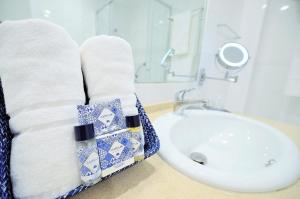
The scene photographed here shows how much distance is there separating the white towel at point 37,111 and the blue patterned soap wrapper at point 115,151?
0.14 ft

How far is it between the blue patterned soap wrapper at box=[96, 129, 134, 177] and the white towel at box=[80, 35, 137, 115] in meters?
0.05

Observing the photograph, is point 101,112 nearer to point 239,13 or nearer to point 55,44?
point 55,44

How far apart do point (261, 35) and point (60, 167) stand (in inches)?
74.1

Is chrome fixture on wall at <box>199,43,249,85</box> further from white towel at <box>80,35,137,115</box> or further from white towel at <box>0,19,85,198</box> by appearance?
white towel at <box>0,19,85,198</box>

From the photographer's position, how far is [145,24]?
3.07 feet

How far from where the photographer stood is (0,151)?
0.65 feet

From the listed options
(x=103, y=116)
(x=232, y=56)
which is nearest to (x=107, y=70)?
(x=103, y=116)

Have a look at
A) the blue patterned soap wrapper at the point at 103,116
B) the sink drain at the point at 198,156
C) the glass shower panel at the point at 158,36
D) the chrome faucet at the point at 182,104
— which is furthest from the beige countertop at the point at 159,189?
the glass shower panel at the point at 158,36

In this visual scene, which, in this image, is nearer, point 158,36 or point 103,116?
point 103,116

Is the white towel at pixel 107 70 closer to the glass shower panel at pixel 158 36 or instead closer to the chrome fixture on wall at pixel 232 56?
the glass shower panel at pixel 158 36

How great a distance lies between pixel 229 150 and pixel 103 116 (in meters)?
0.73

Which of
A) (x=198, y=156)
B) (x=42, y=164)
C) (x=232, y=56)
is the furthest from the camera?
(x=232, y=56)

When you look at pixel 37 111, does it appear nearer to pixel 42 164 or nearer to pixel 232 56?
pixel 42 164

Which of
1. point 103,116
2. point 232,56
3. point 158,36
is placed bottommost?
point 103,116
